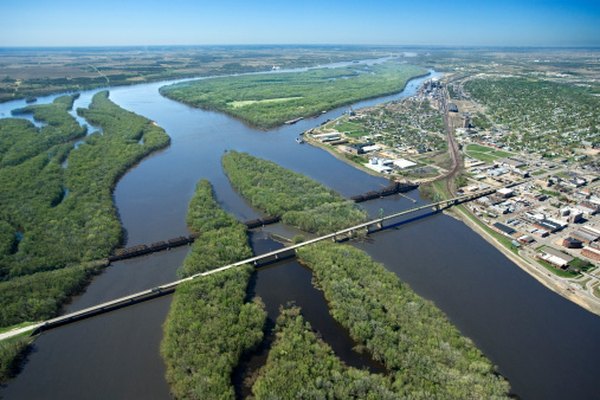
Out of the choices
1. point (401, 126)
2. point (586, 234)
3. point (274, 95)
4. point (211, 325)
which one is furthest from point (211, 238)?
point (274, 95)

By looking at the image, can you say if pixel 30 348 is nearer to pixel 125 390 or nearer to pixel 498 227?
pixel 125 390

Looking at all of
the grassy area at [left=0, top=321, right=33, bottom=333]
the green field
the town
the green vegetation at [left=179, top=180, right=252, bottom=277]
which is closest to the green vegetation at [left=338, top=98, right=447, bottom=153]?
the town

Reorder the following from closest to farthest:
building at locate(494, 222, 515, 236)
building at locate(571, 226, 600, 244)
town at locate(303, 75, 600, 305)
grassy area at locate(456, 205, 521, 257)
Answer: town at locate(303, 75, 600, 305)
grassy area at locate(456, 205, 521, 257)
building at locate(571, 226, 600, 244)
building at locate(494, 222, 515, 236)

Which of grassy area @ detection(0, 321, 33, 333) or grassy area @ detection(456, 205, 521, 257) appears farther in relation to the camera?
grassy area @ detection(456, 205, 521, 257)

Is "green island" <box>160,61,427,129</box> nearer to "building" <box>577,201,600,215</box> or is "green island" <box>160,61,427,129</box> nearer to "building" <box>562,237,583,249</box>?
"building" <box>577,201,600,215</box>

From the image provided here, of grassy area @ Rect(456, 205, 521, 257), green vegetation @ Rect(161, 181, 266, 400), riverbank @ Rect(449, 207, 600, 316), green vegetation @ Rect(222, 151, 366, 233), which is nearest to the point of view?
green vegetation @ Rect(161, 181, 266, 400)

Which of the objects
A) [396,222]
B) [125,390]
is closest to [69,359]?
[125,390]

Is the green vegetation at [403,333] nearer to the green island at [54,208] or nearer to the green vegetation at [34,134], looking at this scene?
the green island at [54,208]
